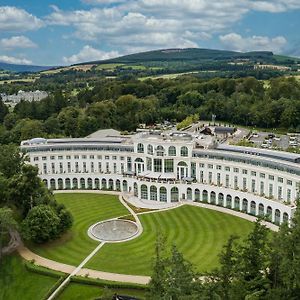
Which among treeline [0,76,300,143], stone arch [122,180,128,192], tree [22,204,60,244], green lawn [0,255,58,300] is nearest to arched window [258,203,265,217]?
stone arch [122,180,128,192]

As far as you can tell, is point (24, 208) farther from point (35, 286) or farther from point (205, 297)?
point (205, 297)

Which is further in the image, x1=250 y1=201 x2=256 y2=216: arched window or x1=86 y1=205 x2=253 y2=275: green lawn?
x1=250 y1=201 x2=256 y2=216: arched window

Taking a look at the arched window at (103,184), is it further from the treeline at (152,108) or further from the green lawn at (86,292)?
the green lawn at (86,292)

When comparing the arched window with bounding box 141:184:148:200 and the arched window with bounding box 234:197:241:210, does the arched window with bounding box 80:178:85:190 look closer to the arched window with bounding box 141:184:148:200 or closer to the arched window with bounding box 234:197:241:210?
the arched window with bounding box 141:184:148:200

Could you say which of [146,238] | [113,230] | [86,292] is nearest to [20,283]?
[86,292]

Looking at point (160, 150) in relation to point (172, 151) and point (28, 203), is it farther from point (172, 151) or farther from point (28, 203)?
point (28, 203)

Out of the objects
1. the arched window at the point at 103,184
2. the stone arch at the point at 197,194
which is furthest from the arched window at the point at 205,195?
the arched window at the point at 103,184
